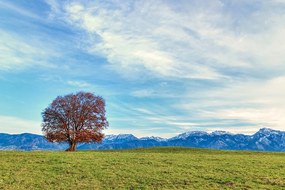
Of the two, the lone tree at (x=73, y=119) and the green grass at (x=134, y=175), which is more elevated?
the lone tree at (x=73, y=119)

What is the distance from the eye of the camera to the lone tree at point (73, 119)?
259 ft

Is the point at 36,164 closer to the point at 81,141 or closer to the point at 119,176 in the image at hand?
the point at 119,176

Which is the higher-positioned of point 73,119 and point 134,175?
point 73,119

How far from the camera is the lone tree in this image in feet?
259

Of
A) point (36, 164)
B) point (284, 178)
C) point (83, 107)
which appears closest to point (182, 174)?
point (284, 178)

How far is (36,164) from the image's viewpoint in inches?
1487

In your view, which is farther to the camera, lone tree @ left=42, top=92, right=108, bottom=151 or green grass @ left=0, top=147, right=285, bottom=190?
lone tree @ left=42, top=92, right=108, bottom=151

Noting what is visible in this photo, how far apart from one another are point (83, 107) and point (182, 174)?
52.4 m

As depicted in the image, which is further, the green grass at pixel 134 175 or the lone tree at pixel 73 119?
the lone tree at pixel 73 119

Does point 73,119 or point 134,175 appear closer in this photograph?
point 134,175

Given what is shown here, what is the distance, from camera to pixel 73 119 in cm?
7988

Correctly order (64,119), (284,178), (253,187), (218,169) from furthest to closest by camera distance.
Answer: (64,119), (218,169), (284,178), (253,187)

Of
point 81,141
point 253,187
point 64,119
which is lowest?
point 253,187

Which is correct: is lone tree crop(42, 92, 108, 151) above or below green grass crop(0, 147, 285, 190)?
above
